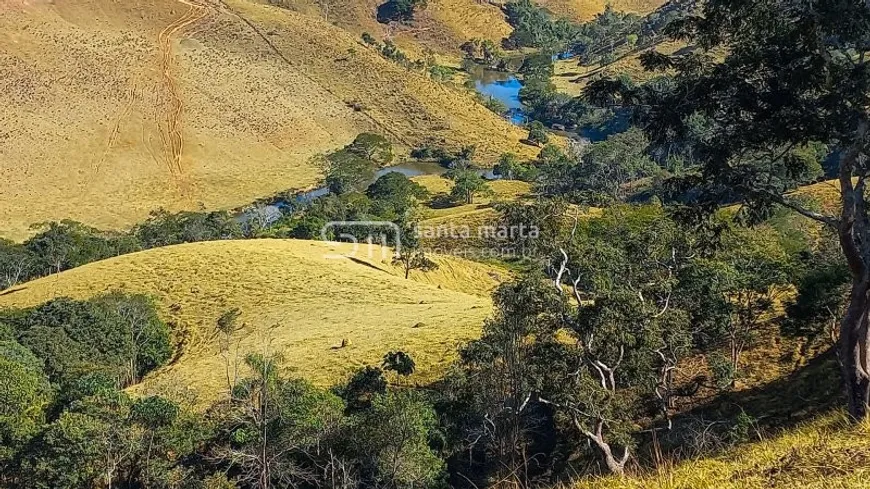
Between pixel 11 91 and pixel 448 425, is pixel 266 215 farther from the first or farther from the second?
pixel 448 425

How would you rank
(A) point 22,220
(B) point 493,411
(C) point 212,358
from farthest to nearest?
1. (A) point 22,220
2. (C) point 212,358
3. (B) point 493,411

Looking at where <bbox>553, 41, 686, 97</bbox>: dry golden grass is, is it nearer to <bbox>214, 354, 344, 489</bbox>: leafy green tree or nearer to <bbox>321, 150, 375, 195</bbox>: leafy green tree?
<bbox>321, 150, 375, 195</bbox>: leafy green tree

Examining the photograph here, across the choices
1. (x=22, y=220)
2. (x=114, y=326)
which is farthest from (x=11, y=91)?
(x=114, y=326)

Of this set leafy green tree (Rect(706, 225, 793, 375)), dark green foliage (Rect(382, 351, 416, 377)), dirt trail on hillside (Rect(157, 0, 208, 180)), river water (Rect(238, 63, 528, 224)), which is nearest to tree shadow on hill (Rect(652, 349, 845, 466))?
leafy green tree (Rect(706, 225, 793, 375))

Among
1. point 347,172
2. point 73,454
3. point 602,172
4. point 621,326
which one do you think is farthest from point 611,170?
point 73,454

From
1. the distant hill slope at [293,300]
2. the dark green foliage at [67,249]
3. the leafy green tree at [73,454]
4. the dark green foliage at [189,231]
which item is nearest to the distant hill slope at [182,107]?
the dark green foliage at [189,231]


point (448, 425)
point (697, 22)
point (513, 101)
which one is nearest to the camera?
point (697, 22)

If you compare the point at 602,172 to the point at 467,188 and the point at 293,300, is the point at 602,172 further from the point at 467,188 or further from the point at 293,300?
the point at 293,300

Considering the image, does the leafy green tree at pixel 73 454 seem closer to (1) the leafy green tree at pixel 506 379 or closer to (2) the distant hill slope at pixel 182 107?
(1) the leafy green tree at pixel 506 379
